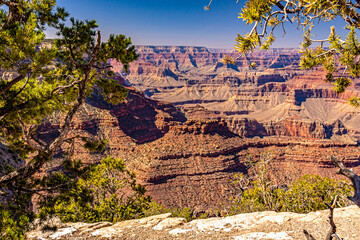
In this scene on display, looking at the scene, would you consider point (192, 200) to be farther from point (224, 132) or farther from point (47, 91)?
point (47, 91)

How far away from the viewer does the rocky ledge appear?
10.1 m

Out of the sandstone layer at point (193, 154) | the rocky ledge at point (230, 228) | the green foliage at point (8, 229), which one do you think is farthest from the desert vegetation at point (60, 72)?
the sandstone layer at point (193, 154)

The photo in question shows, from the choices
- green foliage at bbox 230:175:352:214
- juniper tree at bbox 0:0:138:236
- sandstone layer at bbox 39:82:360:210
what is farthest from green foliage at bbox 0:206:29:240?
sandstone layer at bbox 39:82:360:210

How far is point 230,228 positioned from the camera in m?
11.3

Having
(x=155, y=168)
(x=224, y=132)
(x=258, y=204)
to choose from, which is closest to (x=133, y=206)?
(x=258, y=204)

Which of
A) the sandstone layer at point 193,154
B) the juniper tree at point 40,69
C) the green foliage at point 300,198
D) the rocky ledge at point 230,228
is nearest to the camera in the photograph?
the juniper tree at point 40,69

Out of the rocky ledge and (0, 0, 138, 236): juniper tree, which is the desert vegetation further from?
the rocky ledge

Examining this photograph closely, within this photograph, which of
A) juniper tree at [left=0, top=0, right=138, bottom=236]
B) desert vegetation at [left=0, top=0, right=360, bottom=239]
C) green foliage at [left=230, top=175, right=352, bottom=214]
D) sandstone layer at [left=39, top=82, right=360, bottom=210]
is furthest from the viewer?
sandstone layer at [left=39, top=82, right=360, bottom=210]

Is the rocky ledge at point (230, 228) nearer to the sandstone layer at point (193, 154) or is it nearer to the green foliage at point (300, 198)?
the green foliage at point (300, 198)

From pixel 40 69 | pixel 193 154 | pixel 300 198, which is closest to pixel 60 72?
pixel 40 69

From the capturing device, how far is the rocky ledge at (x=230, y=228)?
1013cm

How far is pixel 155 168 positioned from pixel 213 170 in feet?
45.4

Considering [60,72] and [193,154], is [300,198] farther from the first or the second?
[193,154]

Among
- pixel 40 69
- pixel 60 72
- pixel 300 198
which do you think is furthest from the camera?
pixel 300 198
